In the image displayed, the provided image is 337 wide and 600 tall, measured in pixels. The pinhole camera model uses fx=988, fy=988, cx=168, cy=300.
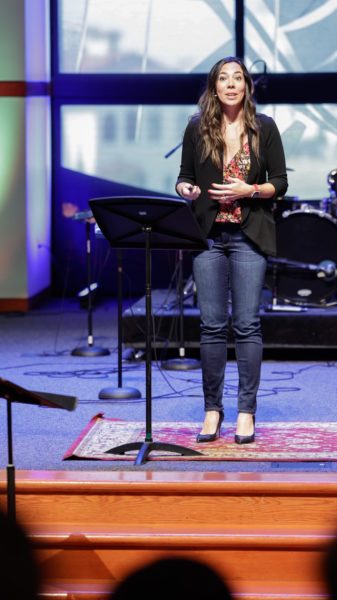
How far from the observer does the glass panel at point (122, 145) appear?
406 inches

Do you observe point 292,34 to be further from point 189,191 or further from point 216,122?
point 189,191

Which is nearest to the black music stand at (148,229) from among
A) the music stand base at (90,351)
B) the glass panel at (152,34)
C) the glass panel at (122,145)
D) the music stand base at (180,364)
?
the music stand base at (180,364)

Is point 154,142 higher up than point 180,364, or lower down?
higher up

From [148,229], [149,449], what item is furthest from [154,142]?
[149,449]

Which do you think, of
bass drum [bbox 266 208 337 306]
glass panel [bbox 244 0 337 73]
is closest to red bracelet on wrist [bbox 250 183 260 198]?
bass drum [bbox 266 208 337 306]

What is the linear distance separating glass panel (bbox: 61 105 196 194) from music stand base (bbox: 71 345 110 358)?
3.89 metres

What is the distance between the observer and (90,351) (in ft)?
22.0

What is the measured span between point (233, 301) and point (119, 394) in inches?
52.0

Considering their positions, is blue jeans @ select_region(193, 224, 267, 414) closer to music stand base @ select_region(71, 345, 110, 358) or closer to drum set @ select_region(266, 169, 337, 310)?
music stand base @ select_region(71, 345, 110, 358)

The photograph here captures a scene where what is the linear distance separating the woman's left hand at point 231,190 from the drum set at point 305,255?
10.8ft

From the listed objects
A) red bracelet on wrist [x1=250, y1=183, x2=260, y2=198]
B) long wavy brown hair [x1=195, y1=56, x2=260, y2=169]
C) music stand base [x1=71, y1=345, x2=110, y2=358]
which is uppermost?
long wavy brown hair [x1=195, y1=56, x2=260, y2=169]

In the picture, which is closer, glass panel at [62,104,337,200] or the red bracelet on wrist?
the red bracelet on wrist

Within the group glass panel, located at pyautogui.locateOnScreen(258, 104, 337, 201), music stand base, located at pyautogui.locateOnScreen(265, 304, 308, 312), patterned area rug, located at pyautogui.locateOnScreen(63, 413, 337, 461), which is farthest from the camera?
glass panel, located at pyautogui.locateOnScreen(258, 104, 337, 201)

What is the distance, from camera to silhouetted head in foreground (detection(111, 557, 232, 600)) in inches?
64.9
